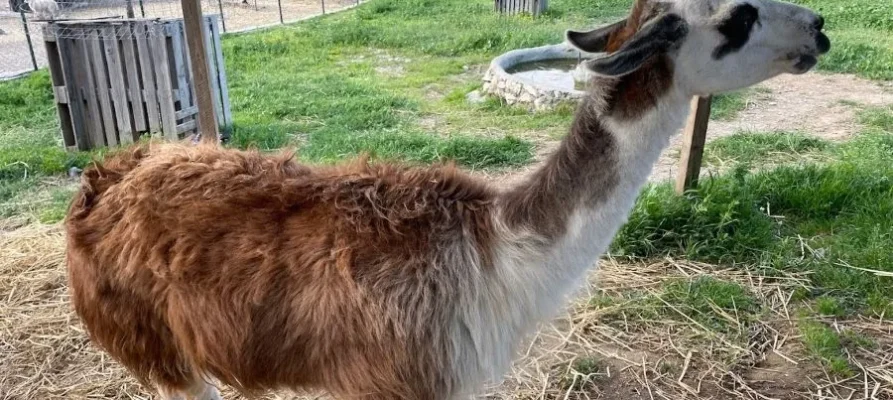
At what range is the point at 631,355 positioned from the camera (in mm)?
3416

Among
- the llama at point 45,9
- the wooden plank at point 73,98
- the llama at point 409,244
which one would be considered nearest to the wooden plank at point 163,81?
the wooden plank at point 73,98

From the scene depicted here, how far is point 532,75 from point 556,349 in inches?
205

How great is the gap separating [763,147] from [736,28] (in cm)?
415

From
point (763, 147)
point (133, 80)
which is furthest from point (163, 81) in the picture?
point (763, 147)

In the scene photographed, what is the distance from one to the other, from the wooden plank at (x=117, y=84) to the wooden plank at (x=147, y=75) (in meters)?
0.19

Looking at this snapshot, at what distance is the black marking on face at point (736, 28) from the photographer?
82.9 inches

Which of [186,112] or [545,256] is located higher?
[545,256]

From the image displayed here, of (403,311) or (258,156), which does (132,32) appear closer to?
(258,156)

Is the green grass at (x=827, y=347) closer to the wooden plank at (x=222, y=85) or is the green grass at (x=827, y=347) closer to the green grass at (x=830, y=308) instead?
the green grass at (x=830, y=308)

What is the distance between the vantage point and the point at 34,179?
5.68 m

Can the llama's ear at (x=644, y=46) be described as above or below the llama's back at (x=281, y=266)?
above

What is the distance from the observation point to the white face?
2.09 metres

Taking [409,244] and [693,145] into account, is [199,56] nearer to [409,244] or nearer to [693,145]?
[409,244]

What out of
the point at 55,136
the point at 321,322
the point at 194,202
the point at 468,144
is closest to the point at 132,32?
the point at 55,136
